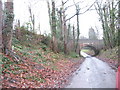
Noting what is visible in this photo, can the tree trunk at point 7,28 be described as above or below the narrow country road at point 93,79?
above

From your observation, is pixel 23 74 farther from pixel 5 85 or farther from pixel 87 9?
pixel 87 9

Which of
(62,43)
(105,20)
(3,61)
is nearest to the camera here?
(3,61)

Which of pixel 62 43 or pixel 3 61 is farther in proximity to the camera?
pixel 62 43

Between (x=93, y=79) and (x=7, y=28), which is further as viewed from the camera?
(x=7, y=28)

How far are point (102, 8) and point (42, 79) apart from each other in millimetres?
22313

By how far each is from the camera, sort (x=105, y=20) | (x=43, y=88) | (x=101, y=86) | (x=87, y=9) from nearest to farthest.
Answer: (x=43, y=88) → (x=101, y=86) → (x=87, y=9) → (x=105, y=20)

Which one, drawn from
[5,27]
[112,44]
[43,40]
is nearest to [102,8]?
[112,44]

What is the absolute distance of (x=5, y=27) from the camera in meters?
8.53

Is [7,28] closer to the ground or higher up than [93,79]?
higher up

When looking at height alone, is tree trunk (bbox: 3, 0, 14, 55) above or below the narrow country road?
above

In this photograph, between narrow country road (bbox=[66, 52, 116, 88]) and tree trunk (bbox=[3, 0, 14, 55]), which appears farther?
tree trunk (bbox=[3, 0, 14, 55])

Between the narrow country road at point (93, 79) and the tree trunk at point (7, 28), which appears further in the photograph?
the tree trunk at point (7, 28)

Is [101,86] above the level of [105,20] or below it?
below

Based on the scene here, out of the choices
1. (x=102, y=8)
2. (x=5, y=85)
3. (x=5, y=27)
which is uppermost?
(x=102, y=8)
